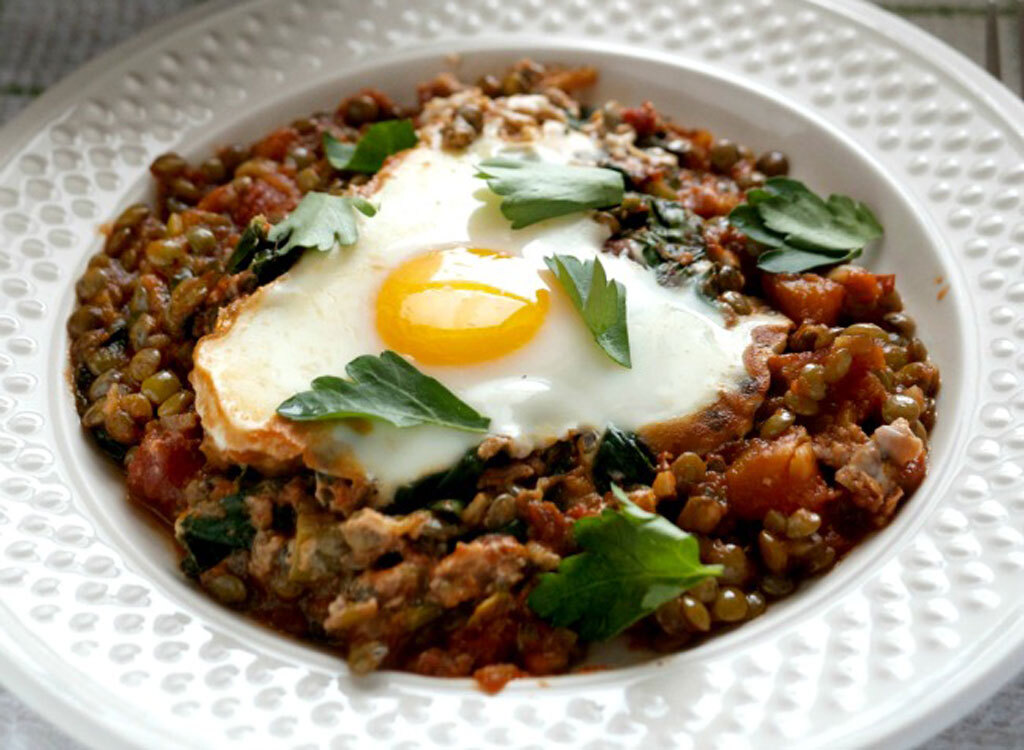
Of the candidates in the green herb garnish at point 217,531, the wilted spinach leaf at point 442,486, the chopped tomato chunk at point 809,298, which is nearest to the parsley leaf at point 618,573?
the wilted spinach leaf at point 442,486

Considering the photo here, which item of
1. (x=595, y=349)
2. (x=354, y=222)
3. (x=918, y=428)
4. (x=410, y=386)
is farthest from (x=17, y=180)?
(x=918, y=428)

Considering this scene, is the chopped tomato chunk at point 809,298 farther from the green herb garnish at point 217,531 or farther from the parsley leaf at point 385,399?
the green herb garnish at point 217,531

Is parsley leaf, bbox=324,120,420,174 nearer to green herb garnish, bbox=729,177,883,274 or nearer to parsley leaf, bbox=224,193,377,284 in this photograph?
parsley leaf, bbox=224,193,377,284

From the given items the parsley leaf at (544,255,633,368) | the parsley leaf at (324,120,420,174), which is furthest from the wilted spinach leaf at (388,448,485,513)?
the parsley leaf at (324,120,420,174)

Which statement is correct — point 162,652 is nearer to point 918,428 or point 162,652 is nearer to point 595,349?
point 595,349

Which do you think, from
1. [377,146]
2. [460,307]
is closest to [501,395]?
[460,307]

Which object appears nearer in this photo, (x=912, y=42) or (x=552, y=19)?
(x=912, y=42)
